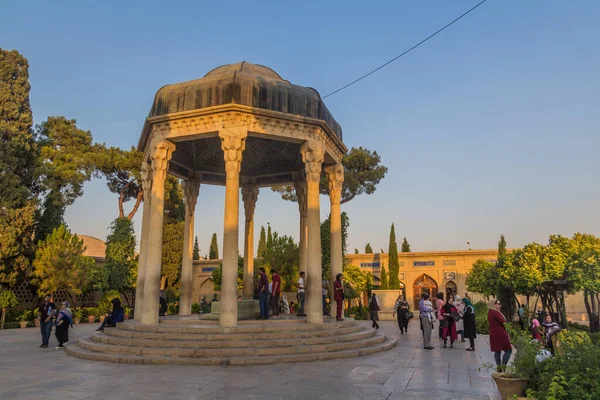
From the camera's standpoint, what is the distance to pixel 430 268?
39.5 metres

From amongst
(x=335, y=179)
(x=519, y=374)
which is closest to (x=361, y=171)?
(x=335, y=179)

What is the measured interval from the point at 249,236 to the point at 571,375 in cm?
1389

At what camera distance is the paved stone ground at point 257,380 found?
6.29m

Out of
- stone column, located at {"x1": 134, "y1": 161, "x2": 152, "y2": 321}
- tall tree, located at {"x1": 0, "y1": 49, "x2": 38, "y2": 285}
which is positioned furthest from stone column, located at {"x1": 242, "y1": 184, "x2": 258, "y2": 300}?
tall tree, located at {"x1": 0, "y1": 49, "x2": 38, "y2": 285}

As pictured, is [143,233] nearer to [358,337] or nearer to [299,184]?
[299,184]

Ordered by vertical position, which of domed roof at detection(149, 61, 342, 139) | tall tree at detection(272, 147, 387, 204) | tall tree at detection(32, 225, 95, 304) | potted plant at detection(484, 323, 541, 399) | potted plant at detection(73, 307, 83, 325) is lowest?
potted plant at detection(73, 307, 83, 325)

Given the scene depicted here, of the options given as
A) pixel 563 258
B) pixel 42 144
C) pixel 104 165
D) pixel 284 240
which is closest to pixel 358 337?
Result: pixel 284 240

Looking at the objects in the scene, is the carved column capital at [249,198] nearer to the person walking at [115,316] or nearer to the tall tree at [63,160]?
the person walking at [115,316]

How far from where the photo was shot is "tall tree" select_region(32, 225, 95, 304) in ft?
73.4

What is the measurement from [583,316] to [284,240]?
92.8 feet

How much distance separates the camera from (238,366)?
8.62m

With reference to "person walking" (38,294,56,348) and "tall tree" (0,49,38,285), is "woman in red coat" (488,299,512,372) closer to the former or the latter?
"person walking" (38,294,56,348)

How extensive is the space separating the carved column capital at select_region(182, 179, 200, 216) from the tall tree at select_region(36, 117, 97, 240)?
15156 millimetres

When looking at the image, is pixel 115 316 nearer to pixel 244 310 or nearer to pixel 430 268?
pixel 244 310
